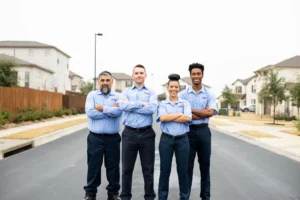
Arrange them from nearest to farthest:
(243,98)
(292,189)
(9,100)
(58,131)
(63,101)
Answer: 1. (292,189)
2. (58,131)
3. (9,100)
4. (63,101)
5. (243,98)

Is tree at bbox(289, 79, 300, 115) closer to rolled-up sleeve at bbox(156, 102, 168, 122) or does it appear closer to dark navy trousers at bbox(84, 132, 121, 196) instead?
rolled-up sleeve at bbox(156, 102, 168, 122)

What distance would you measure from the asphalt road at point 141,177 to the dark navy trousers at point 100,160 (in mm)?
346

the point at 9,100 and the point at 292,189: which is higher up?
the point at 9,100

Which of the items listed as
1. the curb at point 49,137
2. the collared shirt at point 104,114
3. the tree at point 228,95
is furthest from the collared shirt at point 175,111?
the tree at point 228,95

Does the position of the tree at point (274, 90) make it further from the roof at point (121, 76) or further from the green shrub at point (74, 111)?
the roof at point (121, 76)

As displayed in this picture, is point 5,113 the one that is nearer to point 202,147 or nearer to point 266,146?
point 266,146

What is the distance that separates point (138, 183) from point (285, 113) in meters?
39.4

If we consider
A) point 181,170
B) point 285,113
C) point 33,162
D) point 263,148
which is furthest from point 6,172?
point 285,113

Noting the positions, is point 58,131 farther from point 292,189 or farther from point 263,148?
point 292,189

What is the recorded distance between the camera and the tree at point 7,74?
120 feet

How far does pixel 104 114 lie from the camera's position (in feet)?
18.9

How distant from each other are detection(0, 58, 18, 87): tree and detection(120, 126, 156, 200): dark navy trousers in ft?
114

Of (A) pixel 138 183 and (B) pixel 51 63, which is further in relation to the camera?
(B) pixel 51 63

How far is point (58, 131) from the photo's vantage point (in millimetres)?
17688
